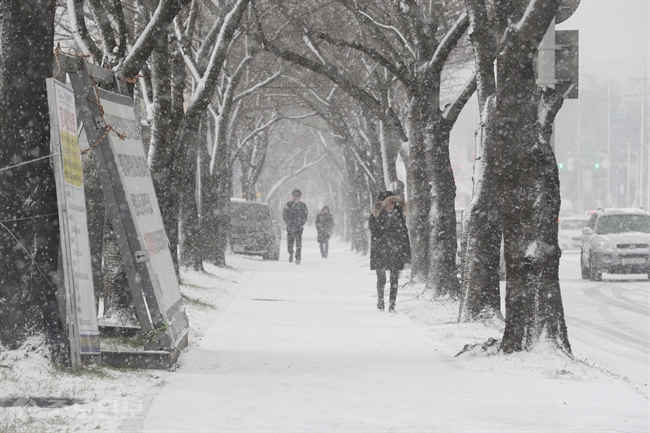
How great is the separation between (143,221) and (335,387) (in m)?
2.21

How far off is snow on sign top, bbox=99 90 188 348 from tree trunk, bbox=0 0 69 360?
693mm

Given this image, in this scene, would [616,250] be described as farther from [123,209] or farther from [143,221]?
[123,209]

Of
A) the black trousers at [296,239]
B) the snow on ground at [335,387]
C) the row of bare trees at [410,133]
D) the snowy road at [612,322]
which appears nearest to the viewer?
the snow on ground at [335,387]

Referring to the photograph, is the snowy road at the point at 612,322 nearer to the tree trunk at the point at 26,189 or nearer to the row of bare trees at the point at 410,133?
the row of bare trees at the point at 410,133

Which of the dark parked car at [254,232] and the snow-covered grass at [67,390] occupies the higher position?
the dark parked car at [254,232]

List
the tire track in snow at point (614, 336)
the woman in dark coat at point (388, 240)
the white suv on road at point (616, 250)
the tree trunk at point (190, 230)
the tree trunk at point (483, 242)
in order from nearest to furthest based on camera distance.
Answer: the tree trunk at point (483, 242) → the tire track in snow at point (614, 336) → the woman in dark coat at point (388, 240) → the tree trunk at point (190, 230) → the white suv on road at point (616, 250)

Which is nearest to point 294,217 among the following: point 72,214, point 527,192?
point 527,192

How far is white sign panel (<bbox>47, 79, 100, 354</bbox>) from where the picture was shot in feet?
24.2

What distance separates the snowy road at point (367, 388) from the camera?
21.2 ft

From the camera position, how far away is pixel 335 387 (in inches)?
310

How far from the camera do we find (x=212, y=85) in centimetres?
1470

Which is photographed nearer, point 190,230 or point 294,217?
point 190,230

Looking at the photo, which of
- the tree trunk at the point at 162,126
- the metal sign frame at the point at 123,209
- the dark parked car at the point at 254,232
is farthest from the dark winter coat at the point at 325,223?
the metal sign frame at the point at 123,209

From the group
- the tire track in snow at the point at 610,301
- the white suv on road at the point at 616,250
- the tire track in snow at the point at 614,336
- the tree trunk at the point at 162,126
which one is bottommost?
the tire track in snow at the point at 614,336
